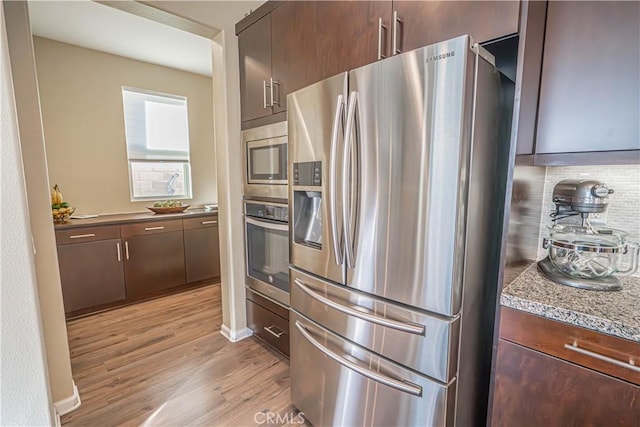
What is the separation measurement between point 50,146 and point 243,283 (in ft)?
7.93

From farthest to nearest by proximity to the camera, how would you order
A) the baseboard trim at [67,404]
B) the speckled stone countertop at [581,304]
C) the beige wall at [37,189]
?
the baseboard trim at [67,404], the beige wall at [37,189], the speckled stone countertop at [581,304]

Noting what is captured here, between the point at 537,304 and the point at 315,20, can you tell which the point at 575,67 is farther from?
the point at 315,20

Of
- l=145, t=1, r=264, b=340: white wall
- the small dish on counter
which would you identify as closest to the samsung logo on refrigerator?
l=145, t=1, r=264, b=340: white wall

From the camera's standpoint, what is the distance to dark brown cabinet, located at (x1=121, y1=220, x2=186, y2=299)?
9.89ft

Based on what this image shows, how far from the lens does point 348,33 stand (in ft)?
4.98

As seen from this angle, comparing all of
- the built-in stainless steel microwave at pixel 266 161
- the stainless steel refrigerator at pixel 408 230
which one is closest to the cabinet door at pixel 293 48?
the built-in stainless steel microwave at pixel 266 161

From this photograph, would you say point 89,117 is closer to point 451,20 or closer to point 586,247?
point 451,20

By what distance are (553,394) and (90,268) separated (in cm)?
339

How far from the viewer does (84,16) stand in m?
2.50

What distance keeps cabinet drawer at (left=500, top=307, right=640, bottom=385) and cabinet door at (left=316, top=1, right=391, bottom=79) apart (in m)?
1.22

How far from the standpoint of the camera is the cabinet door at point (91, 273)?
8.81 feet

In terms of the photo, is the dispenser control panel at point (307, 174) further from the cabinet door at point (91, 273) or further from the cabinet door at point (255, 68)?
the cabinet door at point (91, 273)

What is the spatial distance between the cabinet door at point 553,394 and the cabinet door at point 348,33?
1.35 metres

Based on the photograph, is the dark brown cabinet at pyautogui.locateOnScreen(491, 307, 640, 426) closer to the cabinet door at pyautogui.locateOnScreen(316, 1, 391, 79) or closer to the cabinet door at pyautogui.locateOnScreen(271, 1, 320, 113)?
the cabinet door at pyautogui.locateOnScreen(316, 1, 391, 79)
